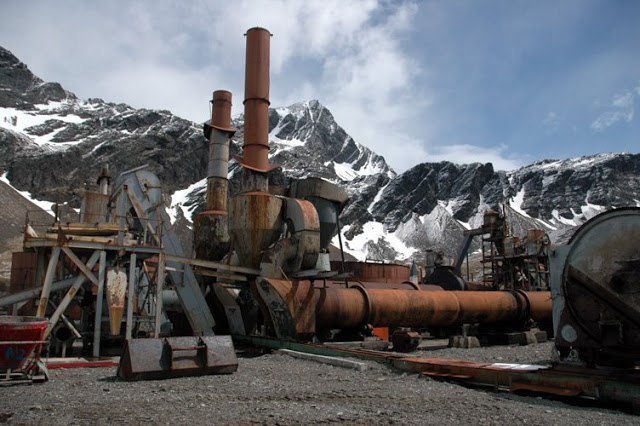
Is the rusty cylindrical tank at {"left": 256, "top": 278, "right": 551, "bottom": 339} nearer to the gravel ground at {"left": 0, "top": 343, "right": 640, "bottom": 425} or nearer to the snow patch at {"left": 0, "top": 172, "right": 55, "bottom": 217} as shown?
the gravel ground at {"left": 0, "top": 343, "right": 640, "bottom": 425}

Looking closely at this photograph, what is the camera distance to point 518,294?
18766mm

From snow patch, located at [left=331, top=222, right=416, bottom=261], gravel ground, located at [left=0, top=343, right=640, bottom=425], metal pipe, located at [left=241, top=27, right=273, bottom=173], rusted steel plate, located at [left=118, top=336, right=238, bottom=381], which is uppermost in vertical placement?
snow patch, located at [left=331, top=222, right=416, bottom=261]

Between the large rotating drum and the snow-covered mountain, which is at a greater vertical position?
the snow-covered mountain

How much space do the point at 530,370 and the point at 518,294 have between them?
A: 38.2ft

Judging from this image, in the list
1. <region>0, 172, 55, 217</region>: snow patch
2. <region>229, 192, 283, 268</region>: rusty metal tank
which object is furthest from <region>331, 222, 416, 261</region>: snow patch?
<region>229, 192, 283, 268</region>: rusty metal tank

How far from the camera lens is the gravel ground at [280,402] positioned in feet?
19.3

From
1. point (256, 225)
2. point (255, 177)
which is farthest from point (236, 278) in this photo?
point (255, 177)

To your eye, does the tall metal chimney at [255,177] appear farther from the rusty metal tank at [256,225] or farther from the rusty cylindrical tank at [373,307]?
the rusty cylindrical tank at [373,307]

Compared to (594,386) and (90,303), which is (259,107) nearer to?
(90,303)

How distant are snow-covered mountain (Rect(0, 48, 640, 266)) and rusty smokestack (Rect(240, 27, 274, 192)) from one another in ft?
284

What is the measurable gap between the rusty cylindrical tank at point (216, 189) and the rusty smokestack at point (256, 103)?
2884 millimetres

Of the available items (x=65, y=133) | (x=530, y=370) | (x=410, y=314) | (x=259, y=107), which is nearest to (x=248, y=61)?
(x=259, y=107)

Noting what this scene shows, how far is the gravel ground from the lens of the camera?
589 centimetres

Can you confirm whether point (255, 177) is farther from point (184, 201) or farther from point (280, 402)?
point (184, 201)
